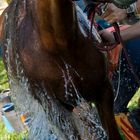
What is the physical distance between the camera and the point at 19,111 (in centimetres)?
422

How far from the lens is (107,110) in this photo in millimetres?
3654

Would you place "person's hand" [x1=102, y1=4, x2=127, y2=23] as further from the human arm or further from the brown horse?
the brown horse

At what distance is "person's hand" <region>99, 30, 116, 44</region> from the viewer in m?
3.27

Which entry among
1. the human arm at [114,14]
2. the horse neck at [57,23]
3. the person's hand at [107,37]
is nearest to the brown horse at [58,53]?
the horse neck at [57,23]

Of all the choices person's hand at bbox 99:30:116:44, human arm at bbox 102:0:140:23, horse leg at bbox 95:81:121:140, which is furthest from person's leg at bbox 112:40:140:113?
human arm at bbox 102:0:140:23

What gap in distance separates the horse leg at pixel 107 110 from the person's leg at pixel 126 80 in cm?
69

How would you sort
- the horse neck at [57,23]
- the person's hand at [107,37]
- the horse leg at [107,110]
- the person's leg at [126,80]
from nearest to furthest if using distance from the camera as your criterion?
the horse neck at [57,23]
the person's hand at [107,37]
the horse leg at [107,110]
the person's leg at [126,80]

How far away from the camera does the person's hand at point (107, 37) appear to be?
10.7ft

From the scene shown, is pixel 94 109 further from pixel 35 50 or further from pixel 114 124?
pixel 35 50

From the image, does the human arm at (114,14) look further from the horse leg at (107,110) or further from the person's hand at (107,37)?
the horse leg at (107,110)

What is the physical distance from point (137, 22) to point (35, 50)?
75 cm

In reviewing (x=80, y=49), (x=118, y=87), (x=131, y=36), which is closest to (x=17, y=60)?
(x=80, y=49)

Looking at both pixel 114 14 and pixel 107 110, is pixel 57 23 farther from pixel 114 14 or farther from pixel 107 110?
pixel 107 110

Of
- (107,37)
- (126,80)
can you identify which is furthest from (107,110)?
(126,80)
